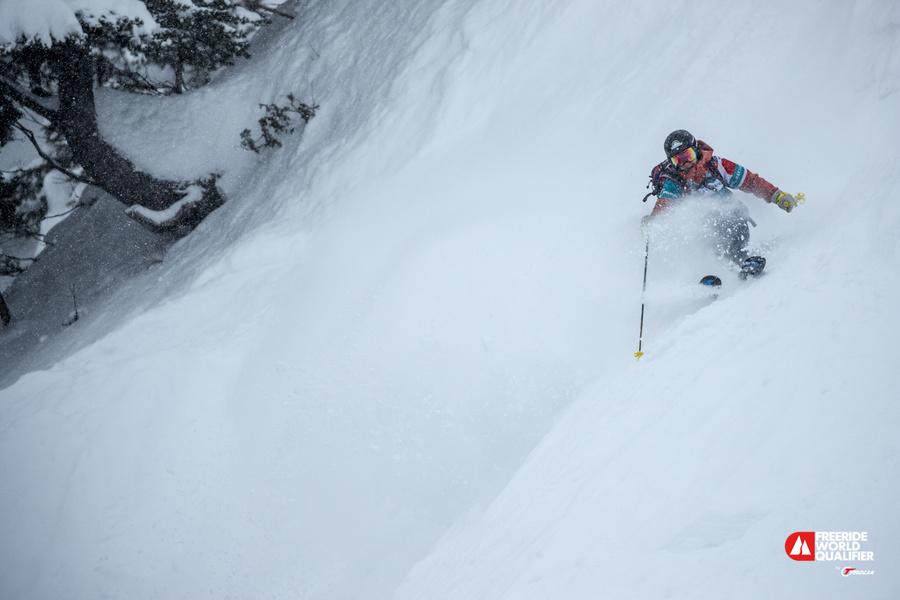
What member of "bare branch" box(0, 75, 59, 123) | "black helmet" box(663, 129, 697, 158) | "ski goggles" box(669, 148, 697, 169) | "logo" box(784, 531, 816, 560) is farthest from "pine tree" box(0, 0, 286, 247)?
"logo" box(784, 531, 816, 560)

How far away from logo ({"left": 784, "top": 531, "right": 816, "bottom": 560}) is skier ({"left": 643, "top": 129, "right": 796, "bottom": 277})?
3555mm

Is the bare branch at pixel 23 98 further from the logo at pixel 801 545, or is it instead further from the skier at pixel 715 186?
the logo at pixel 801 545

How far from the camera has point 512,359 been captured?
19.4 ft

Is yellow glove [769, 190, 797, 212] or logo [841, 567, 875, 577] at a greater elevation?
yellow glove [769, 190, 797, 212]

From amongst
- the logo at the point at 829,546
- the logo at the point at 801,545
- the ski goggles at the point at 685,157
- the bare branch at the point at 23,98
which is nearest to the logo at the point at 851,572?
the logo at the point at 829,546

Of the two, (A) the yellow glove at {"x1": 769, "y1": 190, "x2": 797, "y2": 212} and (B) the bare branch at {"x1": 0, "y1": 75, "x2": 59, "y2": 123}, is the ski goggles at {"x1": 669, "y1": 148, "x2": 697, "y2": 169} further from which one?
(B) the bare branch at {"x1": 0, "y1": 75, "x2": 59, "y2": 123}

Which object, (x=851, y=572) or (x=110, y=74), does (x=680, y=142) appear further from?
(x=110, y=74)

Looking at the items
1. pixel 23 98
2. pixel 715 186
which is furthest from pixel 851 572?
pixel 23 98

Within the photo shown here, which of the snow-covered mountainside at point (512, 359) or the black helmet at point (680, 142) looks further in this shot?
the black helmet at point (680, 142)

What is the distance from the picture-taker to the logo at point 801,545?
2.22 metres

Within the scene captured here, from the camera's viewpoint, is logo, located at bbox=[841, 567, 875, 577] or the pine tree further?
the pine tree

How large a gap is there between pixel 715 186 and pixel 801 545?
4206 millimetres

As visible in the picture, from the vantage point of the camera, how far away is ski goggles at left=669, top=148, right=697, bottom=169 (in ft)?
17.6

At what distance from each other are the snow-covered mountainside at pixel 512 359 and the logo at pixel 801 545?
4 cm
